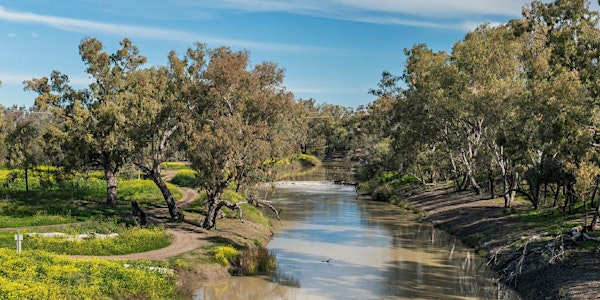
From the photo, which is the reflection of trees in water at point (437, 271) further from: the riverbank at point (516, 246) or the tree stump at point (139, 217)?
the tree stump at point (139, 217)

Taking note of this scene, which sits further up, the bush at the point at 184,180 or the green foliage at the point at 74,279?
the bush at the point at 184,180

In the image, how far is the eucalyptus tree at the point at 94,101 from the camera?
142 ft

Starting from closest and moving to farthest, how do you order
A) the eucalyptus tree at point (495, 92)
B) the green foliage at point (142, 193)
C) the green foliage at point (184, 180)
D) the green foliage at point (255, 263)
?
the green foliage at point (255, 263)
the eucalyptus tree at point (495, 92)
the green foliage at point (142, 193)
the green foliage at point (184, 180)

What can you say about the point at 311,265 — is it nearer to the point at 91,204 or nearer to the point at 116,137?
the point at 116,137

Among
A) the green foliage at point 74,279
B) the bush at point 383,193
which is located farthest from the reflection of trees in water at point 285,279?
the bush at point 383,193

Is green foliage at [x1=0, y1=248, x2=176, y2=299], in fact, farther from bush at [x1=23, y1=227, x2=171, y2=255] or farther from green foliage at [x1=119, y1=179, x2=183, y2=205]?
green foliage at [x1=119, y1=179, x2=183, y2=205]

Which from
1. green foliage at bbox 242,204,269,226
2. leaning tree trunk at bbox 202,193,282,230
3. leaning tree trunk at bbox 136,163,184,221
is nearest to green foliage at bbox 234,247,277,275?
leaning tree trunk at bbox 202,193,282,230

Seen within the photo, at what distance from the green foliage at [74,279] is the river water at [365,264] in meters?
3.49

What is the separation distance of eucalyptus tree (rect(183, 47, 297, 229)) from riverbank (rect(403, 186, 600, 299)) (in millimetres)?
16304

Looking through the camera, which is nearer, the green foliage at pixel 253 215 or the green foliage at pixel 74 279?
the green foliage at pixel 74 279

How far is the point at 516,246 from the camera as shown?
34.5 m

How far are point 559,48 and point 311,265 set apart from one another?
66.1 ft

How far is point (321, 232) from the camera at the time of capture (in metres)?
48.4

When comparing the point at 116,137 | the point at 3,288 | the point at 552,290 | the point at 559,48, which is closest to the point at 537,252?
the point at 552,290
